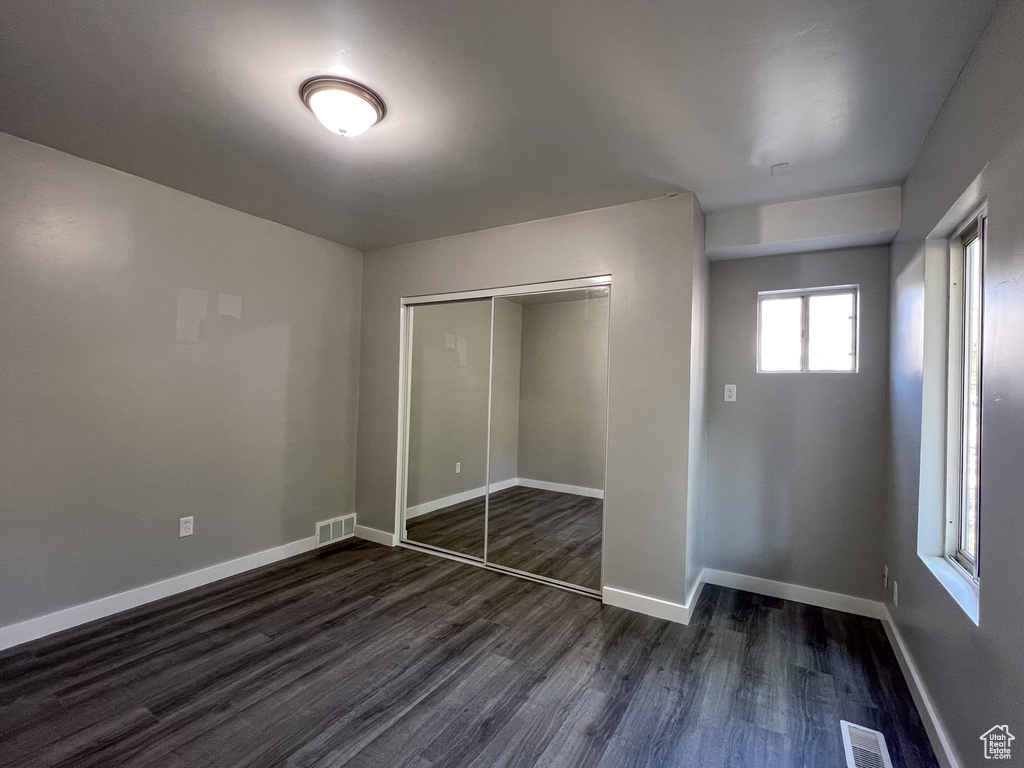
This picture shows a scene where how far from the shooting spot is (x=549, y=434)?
11.7 ft

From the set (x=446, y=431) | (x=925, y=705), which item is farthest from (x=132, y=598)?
(x=925, y=705)

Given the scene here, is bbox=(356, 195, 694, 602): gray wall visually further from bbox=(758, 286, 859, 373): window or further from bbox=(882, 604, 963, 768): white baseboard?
bbox=(882, 604, 963, 768): white baseboard

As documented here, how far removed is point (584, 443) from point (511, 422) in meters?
0.67

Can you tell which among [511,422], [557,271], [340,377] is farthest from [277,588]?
[557,271]

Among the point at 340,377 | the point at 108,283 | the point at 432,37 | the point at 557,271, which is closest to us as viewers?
the point at 432,37

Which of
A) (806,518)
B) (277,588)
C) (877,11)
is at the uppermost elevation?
(877,11)

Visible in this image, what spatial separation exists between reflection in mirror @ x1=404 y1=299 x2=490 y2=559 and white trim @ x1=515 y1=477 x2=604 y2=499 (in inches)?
15.0

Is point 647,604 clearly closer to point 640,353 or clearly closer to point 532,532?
point 532,532

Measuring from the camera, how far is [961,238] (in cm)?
201

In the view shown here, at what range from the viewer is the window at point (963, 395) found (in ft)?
6.22

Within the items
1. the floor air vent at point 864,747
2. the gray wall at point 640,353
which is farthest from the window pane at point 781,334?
the floor air vent at point 864,747

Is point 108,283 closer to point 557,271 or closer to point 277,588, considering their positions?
point 277,588

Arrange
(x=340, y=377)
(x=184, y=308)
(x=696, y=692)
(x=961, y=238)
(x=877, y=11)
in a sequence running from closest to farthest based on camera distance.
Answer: (x=877, y=11)
(x=961, y=238)
(x=696, y=692)
(x=184, y=308)
(x=340, y=377)

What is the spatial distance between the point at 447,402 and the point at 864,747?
3288 millimetres
